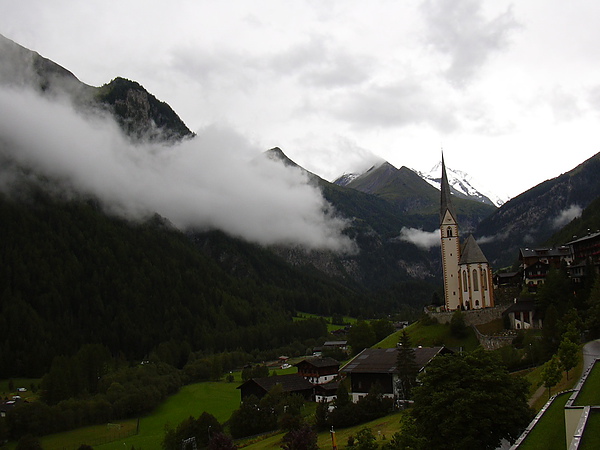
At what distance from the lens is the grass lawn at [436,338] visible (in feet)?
270

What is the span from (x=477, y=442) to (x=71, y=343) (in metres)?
A: 170

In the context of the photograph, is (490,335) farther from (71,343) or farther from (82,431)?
(71,343)

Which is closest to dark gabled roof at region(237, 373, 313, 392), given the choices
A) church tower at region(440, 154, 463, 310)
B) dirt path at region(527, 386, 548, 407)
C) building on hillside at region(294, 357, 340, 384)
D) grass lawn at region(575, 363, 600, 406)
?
building on hillside at region(294, 357, 340, 384)

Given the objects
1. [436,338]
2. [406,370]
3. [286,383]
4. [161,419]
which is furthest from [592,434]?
[161,419]

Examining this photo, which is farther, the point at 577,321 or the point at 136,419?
the point at 136,419

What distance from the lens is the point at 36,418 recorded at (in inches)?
3610

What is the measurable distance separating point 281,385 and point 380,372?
1845 centimetres

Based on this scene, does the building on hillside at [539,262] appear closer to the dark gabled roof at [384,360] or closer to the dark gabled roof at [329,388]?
the dark gabled roof at [384,360]

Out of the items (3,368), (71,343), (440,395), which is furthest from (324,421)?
(71,343)

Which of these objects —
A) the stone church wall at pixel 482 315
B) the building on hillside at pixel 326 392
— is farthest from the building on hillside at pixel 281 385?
the stone church wall at pixel 482 315

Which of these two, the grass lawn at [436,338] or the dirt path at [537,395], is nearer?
the dirt path at [537,395]

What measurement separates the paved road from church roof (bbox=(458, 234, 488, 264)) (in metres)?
38.4

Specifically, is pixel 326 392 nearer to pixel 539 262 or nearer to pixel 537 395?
pixel 537 395

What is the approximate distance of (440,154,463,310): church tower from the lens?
100062 millimetres
